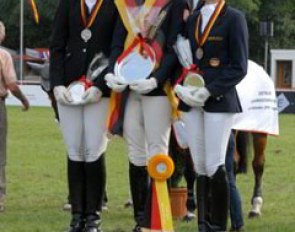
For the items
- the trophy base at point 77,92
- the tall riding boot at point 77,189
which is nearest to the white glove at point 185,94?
the trophy base at point 77,92

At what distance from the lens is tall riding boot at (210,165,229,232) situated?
6473mm

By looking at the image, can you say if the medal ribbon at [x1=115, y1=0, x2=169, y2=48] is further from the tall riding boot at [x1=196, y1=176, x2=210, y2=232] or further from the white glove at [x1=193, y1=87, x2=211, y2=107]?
the tall riding boot at [x1=196, y1=176, x2=210, y2=232]

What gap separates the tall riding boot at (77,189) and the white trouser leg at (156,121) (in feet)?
2.26

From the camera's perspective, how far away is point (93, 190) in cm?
697


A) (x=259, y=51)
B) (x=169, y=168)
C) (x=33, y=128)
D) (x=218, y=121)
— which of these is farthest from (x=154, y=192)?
(x=259, y=51)

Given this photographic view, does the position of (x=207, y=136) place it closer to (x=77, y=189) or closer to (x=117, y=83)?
(x=117, y=83)

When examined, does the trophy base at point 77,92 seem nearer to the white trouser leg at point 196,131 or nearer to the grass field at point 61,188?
the white trouser leg at point 196,131

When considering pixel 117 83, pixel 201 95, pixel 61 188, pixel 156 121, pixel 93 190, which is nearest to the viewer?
pixel 201 95

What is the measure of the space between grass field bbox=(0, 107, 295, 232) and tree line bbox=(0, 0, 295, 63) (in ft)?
148

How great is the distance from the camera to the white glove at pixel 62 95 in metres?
6.73

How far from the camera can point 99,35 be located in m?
6.86

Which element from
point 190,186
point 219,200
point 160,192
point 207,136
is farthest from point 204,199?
point 190,186

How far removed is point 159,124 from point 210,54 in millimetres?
688

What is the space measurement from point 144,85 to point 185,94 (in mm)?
345
